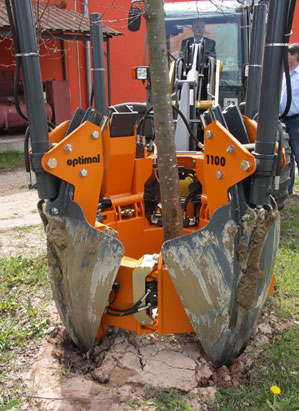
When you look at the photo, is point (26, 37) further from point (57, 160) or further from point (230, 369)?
point (230, 369)

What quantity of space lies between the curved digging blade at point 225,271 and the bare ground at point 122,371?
8.2 inches

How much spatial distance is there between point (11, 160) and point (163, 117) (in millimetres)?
7650

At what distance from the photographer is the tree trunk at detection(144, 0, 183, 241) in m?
2.31

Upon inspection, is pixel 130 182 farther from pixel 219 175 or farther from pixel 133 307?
pixel 219 175

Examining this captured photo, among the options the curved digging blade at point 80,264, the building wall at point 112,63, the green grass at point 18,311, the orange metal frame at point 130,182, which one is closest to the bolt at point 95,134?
the orange metal frame at point 130,182

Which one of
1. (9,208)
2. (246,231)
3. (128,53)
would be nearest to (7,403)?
(246,231)

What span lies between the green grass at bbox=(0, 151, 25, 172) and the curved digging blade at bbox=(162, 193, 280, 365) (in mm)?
7323

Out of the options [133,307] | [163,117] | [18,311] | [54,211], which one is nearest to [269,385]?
[133,307]

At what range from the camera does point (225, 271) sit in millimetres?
2043

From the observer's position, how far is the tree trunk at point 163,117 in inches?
90.9

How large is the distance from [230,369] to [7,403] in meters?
1.26

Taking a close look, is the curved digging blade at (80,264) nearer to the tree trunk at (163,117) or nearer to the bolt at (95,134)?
the bolt at (95,134)

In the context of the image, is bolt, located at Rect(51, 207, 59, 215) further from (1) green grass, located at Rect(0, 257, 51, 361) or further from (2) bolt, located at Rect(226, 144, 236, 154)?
(1) green grass, located at Rect(0, 257, 51, 361)

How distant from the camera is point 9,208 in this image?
6.03 meters
